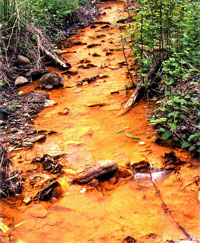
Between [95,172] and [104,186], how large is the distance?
16cm

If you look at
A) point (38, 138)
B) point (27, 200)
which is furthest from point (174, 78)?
point (27, 200)

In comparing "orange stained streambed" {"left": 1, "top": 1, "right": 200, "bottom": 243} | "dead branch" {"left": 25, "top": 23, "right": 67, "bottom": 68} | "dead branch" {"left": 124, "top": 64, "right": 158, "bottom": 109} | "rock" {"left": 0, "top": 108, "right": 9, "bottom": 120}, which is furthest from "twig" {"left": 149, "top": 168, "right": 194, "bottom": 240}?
"dead branch" {"left": 25, "top": 23, "right": 67, "bottom": 68}

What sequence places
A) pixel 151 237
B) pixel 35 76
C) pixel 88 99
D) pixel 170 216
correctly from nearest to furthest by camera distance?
pixel 151 237 < pixel 170 216 < pixel 88 99 < pixel 35 76

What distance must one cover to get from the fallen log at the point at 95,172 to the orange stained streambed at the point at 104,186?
0.10 meters

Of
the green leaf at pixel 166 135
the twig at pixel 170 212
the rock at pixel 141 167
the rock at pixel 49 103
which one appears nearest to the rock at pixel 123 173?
the rock at pixel 141 167

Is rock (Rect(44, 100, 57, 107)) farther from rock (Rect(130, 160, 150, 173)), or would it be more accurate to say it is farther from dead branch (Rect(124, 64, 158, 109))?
rock (Rect(130, 160, 150, 173))

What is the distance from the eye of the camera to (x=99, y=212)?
222 centimetres

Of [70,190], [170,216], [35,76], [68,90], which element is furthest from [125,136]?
[35,76]

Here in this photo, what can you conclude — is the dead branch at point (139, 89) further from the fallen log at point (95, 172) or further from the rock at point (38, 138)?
the fallen log at point (95, 172)

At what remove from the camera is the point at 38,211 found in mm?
2205

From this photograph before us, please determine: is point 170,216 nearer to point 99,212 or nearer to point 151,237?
point 151,237

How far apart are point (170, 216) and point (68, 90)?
3.57 metres

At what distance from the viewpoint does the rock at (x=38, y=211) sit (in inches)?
85.0

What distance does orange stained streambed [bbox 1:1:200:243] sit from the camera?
2.01 metres
